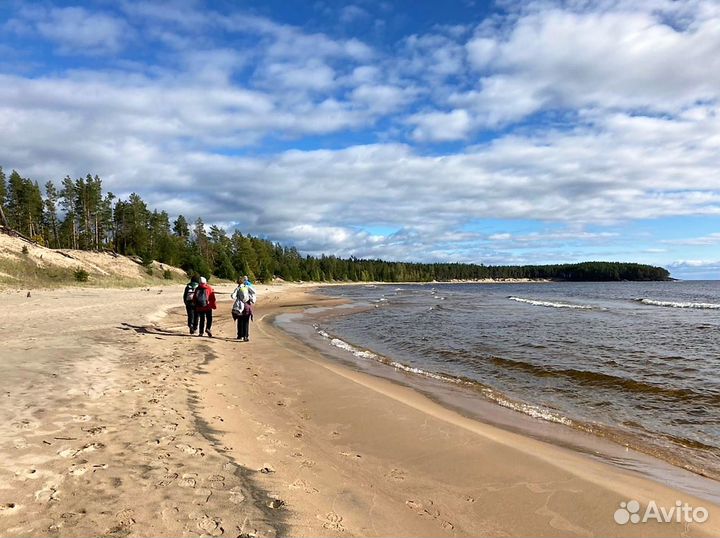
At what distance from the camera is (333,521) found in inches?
165

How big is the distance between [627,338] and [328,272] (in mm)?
158172

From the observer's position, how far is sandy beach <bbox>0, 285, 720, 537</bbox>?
4.07 metres

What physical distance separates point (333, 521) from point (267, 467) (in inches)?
59.4

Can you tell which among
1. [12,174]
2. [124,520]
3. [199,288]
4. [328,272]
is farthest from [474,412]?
[328,272]

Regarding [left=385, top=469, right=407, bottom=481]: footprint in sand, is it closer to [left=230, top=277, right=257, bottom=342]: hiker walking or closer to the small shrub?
[left=230, top=277, right=257, bottom=342]: hiker walking

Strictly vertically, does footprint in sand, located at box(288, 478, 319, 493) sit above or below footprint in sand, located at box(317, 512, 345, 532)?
below

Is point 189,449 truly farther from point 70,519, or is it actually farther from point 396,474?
point 396,474

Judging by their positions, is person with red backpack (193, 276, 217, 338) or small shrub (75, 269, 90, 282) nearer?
person with red backpack (193, 276, 217, 338)

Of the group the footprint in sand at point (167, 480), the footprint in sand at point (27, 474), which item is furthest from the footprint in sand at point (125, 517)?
the footprint in sand at point (27, 474)

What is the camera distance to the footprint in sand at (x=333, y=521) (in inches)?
160

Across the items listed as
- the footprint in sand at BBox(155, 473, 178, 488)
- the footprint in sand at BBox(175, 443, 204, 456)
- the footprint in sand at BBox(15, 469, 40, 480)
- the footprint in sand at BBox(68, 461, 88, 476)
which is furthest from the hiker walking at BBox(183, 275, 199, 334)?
the footprint in sand at BBox(155, 473, 178, 488)

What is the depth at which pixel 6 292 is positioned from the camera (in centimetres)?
3153

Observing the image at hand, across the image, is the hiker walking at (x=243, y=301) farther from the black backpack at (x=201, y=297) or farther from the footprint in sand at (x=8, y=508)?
the footprint in sand at (x=8, y=508)

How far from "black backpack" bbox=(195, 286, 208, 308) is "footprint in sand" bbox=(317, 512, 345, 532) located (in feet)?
45.7
